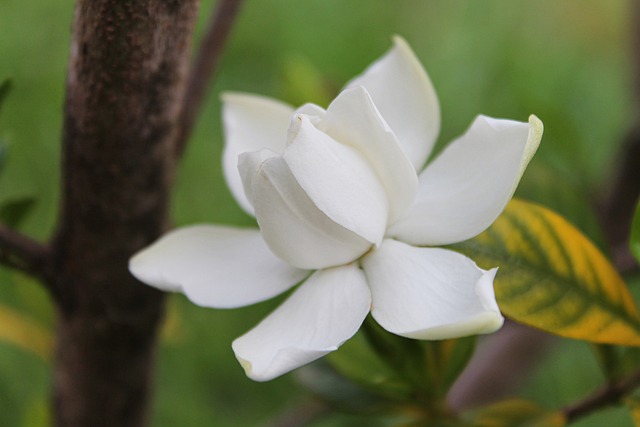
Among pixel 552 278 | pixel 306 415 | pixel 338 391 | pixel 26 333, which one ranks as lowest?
pixel 306 415

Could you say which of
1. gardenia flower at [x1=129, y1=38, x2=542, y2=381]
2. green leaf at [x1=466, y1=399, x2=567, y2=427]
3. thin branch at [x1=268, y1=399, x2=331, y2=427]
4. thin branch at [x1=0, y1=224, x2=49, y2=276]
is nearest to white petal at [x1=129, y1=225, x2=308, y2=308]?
gardenia flower at [x1=129, y1=38, x2=542, y2=381]

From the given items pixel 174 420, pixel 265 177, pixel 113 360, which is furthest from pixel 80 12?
pixel 174 420

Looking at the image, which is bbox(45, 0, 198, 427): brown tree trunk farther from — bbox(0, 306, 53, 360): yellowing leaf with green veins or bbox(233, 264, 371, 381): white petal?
bbox(0, 306, 53, 360): yellowing leaf with green veins

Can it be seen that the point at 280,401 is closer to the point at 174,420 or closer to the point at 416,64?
the point at 174,420

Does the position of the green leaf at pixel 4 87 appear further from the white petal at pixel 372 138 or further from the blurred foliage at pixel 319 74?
the blurred foliage at pixel 319 74

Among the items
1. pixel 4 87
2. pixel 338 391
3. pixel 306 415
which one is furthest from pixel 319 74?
pixel 4 87

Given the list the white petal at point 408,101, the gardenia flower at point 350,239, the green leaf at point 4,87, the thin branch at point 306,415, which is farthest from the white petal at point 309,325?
the thin branch at point 306,415

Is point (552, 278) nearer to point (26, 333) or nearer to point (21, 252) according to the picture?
point (21, 252)
